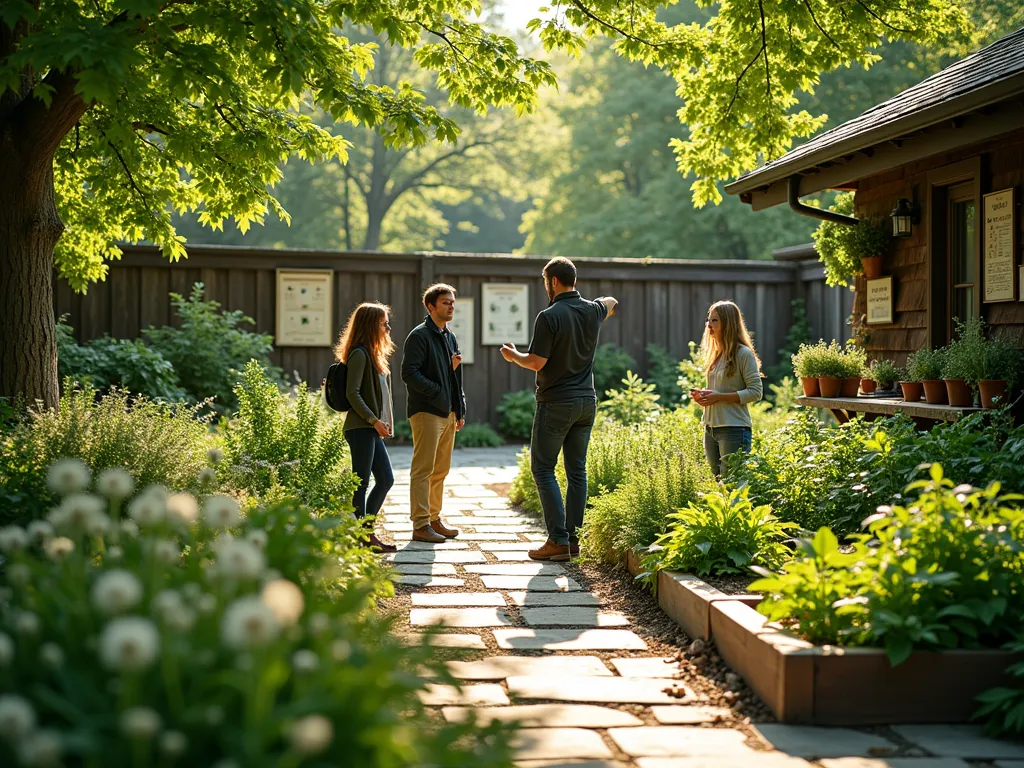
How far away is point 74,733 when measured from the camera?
77.4 inches

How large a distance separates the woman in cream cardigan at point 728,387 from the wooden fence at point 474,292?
26.1ft

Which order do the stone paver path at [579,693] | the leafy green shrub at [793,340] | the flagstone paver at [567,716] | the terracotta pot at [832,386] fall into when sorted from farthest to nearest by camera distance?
the leafy green shrub at [793,340]
the terracotta pot at [832,386]
the flagstone paver at [567,716]
the stone paver path at [579,693]

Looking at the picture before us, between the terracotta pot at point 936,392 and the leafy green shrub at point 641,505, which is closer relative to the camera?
the leafy green shrub at point 641,505

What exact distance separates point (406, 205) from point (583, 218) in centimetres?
875

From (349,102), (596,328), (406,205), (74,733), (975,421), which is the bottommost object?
(74,733)

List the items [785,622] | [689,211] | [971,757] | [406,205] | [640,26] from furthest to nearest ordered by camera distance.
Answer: [406,205] < [689,211] < [640,26] < [785,622] < [971,757]

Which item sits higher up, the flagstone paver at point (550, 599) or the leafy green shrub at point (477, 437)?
the leafy green shrub at point (477, 437)

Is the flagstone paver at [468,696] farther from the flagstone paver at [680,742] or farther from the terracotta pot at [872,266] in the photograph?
the terracotta pot at [872,266]

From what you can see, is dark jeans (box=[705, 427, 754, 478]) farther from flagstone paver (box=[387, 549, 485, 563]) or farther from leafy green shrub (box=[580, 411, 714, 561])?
flagstone paver (box=[387, 549, 485, 563])

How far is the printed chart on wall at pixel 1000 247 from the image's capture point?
23.3ft

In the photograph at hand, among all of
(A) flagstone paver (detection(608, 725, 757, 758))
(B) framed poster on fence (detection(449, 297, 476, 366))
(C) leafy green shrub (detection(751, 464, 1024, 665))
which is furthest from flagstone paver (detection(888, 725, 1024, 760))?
(B) framed poster on fence (detection(449, 297, 476, 366))

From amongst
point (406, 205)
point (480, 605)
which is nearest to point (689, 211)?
point (406, 205)

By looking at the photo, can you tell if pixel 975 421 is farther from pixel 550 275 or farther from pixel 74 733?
pixel 74 733

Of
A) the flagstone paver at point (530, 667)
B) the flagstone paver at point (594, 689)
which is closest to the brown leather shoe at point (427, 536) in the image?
the flagstone paver at point (530, 667)
